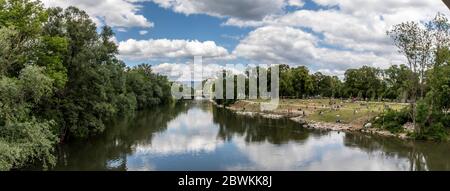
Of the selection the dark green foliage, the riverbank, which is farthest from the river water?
the dark green foliage

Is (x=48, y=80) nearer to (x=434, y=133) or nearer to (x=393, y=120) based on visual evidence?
(x=434, y=133)

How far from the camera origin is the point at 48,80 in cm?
2055

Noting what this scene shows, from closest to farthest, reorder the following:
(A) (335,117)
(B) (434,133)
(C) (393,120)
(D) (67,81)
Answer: (D) (67,81), (B) (434,133), (C) (393,120), (A) (335,117)

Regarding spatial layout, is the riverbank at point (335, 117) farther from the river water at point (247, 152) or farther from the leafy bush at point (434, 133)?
the river water at point (247, 152)

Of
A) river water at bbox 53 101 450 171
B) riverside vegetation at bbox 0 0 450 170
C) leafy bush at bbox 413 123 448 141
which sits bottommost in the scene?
river water at bbox 53 101 450 171

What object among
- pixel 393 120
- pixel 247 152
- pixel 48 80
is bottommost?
pixel 247 152

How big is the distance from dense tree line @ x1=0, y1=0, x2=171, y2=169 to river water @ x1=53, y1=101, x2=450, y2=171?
282cm

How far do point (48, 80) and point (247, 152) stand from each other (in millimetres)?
19932

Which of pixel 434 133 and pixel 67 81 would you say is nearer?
pixel 67 81

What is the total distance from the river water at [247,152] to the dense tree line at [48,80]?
2824 mm

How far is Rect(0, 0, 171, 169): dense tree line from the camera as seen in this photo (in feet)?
65.2

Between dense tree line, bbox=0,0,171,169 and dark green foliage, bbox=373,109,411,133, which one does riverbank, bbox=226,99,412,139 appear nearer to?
dark green foliage, bbox=373,109,411,133

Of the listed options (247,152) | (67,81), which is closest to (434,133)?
(247,152)
